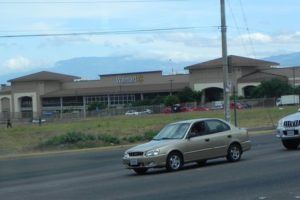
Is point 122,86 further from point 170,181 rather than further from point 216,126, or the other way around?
point 170,181

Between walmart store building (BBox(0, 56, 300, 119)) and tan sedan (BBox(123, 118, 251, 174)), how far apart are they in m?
118

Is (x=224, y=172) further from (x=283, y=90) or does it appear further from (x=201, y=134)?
(x=283, y=90)

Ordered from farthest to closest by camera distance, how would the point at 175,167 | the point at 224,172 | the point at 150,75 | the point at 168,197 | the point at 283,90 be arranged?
the point at 150,75, the point at 283,90, the point at 175,167, the point at 224,172, the point at 168,197

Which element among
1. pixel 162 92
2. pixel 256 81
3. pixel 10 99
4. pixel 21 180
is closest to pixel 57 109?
pixel 10 99

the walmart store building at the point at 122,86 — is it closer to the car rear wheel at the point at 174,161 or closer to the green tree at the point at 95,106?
the green tree at the point at 95,106

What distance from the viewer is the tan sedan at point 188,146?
1731cm

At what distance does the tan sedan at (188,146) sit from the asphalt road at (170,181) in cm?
32

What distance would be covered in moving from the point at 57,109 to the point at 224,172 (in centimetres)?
14330

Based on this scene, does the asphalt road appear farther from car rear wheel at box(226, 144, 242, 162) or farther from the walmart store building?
the walmart store building

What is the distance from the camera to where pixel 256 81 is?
13550 centimetres

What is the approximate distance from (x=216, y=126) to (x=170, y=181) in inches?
176

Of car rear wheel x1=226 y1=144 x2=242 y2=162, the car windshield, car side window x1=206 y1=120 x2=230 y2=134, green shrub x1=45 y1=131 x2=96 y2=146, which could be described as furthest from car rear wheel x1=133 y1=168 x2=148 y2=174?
green shrub x1=45 y1=131 x2=96 y2=146

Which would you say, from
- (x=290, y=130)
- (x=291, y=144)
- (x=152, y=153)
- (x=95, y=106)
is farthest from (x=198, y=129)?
(x=95, y=106)

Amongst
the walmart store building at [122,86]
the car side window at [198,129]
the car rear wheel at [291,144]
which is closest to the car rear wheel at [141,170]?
the car side window at [198,129]
